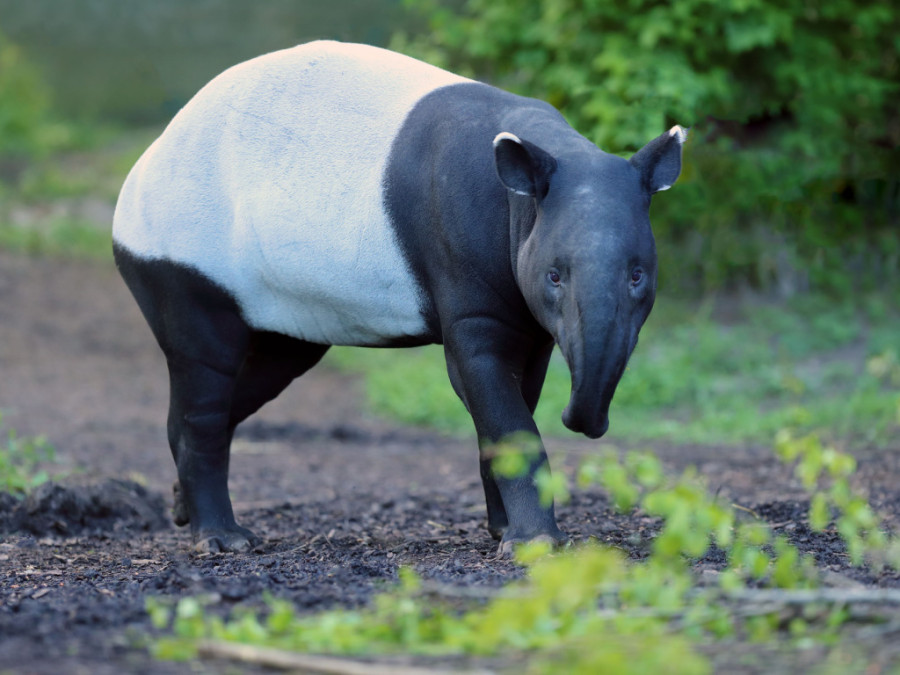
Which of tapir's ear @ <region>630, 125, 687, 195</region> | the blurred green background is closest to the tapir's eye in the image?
tapir's ear @ <region>630, 125, 687, 195</region>

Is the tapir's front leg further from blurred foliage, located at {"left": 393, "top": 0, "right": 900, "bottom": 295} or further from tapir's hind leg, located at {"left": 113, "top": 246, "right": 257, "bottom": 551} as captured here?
blurred foliage, located at {"left": 393, "top": 0, "right": 900, "bottom": 295}

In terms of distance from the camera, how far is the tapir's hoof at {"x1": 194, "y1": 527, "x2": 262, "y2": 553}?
4.39 m

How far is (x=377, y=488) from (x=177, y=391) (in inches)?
83.6

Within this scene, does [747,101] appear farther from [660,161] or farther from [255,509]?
[660,161]

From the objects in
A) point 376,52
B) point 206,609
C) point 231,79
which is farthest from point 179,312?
point 206,609

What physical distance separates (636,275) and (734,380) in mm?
6007

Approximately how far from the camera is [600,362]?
325 cm

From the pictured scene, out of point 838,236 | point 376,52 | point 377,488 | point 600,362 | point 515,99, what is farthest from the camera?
point 838,236

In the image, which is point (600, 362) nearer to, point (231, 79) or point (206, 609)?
point (206, 609)

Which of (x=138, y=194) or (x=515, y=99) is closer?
(x=515, y=99)

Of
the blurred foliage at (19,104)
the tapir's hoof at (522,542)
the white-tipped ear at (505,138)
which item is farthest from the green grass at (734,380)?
the blurred foliage at (19,104)

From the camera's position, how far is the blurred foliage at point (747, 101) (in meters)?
9.30

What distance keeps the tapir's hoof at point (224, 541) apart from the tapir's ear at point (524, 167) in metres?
1.80

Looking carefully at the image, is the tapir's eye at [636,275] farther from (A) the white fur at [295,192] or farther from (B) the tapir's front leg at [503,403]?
(A) the white fur at [295,192]
